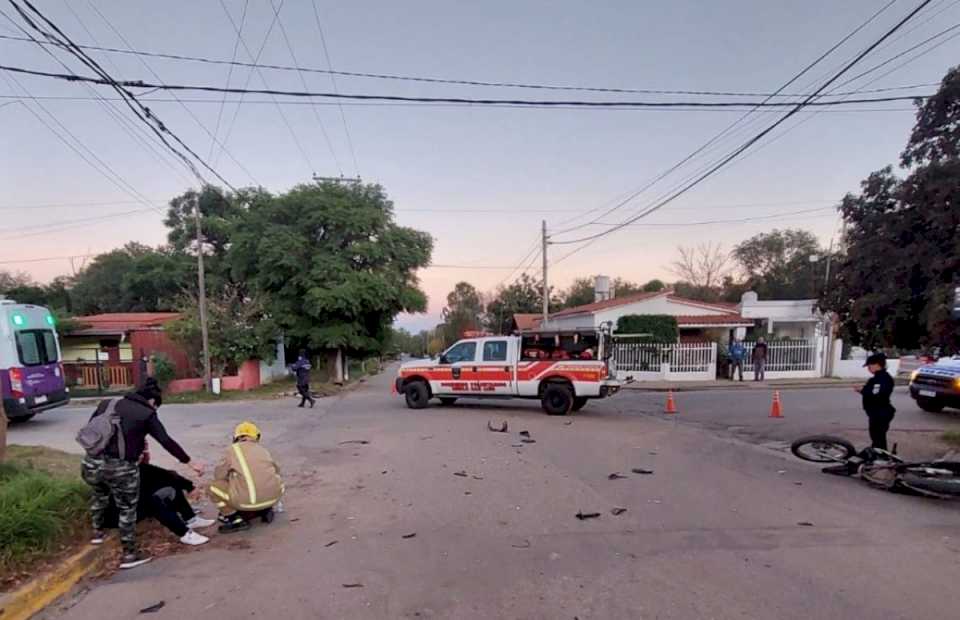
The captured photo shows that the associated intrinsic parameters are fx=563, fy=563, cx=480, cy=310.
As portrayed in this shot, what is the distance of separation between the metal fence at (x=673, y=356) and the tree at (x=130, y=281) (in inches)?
1425

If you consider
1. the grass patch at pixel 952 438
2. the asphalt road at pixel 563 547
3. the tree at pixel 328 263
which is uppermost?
the tree at pixel 328 263

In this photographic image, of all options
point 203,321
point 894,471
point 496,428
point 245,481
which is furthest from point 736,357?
point 245,481

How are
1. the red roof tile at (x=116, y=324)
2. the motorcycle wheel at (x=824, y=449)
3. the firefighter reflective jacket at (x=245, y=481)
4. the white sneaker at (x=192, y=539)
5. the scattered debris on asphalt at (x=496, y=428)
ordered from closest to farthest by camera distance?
the white sneaker at (x=192, y=539), the firefighter reflective jacket at (x=245, y=481), the motorcycle wheel at (x=824, y=449), the scattered debris on asphalt at (x=496, y=428), the red roof tile at (x=116, y=324)

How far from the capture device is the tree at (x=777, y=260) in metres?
55.7

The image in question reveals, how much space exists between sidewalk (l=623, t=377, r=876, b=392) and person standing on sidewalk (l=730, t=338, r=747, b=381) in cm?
58

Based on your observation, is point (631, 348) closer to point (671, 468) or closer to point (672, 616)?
point (671, 468)

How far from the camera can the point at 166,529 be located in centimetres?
558

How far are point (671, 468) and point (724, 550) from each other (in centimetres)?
345

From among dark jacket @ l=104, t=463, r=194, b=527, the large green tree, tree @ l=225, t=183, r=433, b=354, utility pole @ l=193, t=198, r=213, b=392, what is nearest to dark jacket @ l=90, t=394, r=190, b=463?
dark jacket @ l=104, t=463, r=194, b=527

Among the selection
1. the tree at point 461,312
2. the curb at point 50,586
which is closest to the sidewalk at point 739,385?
the curb at point 50,586

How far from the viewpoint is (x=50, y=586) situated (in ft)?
13.9

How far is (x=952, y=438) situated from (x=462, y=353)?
10575 millimetres

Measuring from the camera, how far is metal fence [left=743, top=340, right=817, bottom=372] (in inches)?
1017

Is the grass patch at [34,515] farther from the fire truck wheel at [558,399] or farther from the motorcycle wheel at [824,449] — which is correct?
the fire truck wheel at [558,399]
